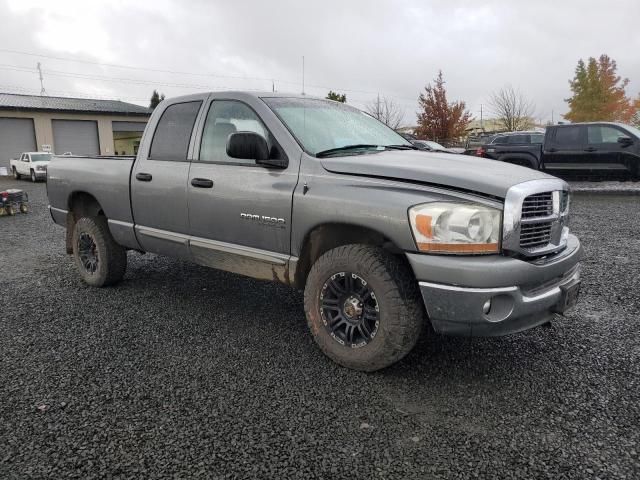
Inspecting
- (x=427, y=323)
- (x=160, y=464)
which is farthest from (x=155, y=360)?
(x=427, y=323)

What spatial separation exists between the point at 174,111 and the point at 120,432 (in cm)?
286

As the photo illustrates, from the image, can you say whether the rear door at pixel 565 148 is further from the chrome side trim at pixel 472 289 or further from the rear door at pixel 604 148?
the chrome side trim at pixel 472 289

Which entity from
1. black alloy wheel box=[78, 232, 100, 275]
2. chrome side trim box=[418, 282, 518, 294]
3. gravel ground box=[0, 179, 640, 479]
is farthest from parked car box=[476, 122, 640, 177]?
black alloy wheel box=[78, 232, 100, 275]

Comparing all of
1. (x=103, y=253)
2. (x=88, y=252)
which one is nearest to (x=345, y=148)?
(x=103, y=253)

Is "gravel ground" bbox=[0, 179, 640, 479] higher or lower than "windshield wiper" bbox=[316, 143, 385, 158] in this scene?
lower

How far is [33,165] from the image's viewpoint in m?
23.3

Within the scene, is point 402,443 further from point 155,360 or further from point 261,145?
point 261,145

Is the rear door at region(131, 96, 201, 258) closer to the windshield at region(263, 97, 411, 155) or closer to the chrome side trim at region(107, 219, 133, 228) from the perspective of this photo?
the chrome side trim at region(107, 219, 133, 228)

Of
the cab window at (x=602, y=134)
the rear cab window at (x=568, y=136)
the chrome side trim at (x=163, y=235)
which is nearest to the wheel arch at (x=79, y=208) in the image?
the chrome side trim at (x=163, y=235)

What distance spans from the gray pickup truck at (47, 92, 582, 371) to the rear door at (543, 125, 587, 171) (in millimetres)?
10630

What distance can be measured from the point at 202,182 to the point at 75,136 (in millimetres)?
32019

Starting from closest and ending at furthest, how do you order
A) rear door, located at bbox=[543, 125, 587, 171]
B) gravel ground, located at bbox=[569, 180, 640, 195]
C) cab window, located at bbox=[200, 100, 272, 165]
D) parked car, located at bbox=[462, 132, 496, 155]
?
1. cab window, located at bbox=[200, 100, 272, 165]
2. rear door, located at bbox=[543, 125, 587, 171]
3. gravel ground, located at bbox=[569, 180, 640, 195]
4. parked car, located at bbox=[462, 132, 496, 155]

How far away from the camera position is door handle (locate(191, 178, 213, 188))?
12.6ft

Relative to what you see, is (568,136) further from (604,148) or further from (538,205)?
(538,205)
